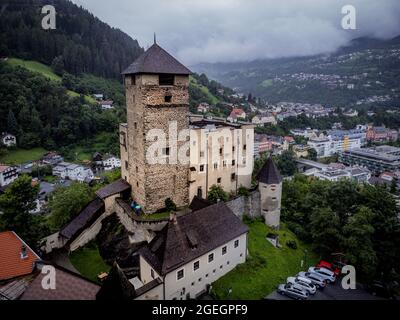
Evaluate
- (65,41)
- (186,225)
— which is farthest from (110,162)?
(65,41)

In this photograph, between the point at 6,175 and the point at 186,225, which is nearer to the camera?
the point at 186,225

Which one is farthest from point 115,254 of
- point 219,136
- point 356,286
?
point 356,286

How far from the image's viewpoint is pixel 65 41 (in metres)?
112

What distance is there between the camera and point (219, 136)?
91.6 feet

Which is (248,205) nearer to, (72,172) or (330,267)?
(330,267)

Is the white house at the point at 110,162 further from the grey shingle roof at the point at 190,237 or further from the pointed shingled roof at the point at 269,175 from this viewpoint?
the grey shingle roof at the point at 190,237

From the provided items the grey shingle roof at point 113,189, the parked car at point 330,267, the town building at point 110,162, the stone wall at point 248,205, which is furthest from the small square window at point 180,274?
the town building at point 110,162

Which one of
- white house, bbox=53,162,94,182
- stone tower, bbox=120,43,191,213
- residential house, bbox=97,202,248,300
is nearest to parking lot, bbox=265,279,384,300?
residential house, bbox=97,202,248,300

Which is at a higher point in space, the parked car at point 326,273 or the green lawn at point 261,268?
the green lawn at point 261,268

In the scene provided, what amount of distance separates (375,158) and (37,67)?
107366 mm

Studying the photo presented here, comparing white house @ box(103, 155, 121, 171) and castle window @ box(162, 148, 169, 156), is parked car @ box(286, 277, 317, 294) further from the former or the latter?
white house @ box(103, 155, 121, 171)

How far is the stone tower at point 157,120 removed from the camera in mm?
23984

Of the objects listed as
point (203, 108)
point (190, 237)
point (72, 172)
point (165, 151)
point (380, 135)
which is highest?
point (203, 108)

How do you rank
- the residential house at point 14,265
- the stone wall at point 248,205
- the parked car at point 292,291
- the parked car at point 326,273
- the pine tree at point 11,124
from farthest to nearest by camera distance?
the pine tree at point 11,124 → the stone wall at point 248,205 → the parked car at point 326,273 → the parked car at point 292,291 → the residential house at point 14,265
